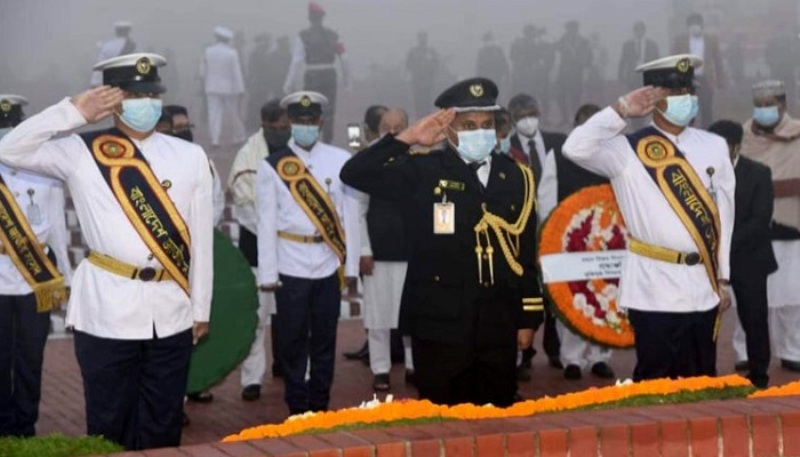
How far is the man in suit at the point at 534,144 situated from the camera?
1390 centimetres

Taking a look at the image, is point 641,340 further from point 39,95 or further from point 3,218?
point 39,95

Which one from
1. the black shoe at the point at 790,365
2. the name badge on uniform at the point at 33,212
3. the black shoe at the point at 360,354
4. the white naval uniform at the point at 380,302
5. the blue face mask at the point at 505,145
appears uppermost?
the blue face mask at the point at 505,145

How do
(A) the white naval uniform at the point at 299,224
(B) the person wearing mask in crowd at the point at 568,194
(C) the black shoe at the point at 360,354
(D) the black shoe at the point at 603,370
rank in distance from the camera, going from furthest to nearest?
1. (C) the black shoe at the point at 360,354
2. (D) the black shoe at the point at 603,370
3. (B) the person wearing mask in crowd at the point at 568,194
4. (A) the white naval uniform at the point at 299,224

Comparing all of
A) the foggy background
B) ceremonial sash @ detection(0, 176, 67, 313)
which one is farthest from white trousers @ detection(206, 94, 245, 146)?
ceremonial sash @ detection(0, 176, 67, 313)

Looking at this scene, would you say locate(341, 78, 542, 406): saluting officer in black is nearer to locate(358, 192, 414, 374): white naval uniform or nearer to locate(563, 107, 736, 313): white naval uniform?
locate(563, 107, 736, 313): white naval uniform

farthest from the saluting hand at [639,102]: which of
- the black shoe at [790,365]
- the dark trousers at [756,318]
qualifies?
the black shoe at [790,365]

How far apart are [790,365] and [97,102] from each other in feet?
22.9

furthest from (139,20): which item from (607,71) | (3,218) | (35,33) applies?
(3,218)

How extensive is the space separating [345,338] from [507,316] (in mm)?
7478

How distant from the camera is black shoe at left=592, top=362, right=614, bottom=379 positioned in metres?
13.4

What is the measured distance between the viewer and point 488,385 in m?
8.61

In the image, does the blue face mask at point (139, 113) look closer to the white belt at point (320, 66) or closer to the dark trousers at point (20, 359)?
the dark trousers at point (20, 359)

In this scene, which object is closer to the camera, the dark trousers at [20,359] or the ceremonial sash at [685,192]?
the ceremonial sash at [685,192]

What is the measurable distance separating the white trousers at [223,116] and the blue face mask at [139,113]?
1313 centimetres
